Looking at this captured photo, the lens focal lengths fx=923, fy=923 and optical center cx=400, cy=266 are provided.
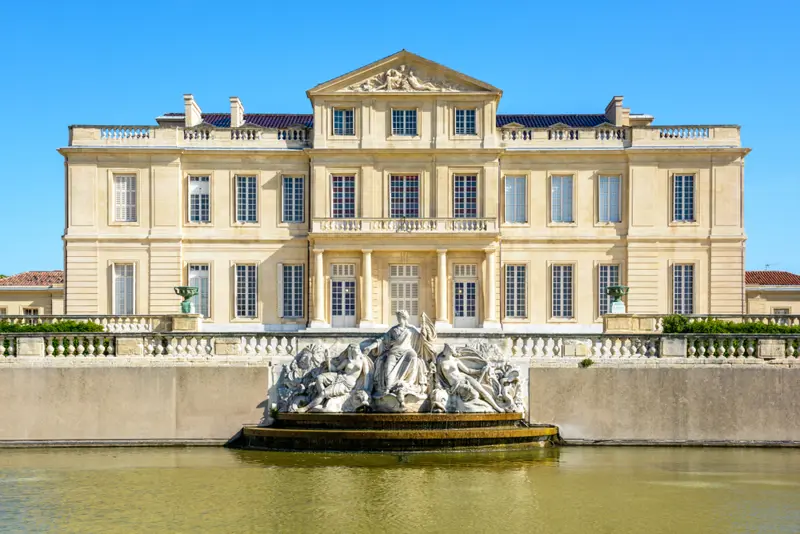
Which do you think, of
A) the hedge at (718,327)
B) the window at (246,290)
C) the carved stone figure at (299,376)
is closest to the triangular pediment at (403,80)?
the window at (246,290)

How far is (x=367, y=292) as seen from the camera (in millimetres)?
36156

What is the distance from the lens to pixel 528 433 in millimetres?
19578

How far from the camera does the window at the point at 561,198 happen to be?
122 ft

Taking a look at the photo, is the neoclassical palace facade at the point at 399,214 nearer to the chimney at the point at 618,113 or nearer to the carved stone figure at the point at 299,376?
the chimney at the point at 618,113

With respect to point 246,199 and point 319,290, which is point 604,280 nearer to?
point 319,290

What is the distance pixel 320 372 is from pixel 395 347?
1.78m

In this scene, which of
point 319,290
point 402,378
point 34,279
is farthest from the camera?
point 34,279

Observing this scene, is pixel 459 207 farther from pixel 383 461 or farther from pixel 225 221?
pixel 383 461

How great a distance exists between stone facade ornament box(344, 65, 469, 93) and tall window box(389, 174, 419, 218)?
3.50 meters

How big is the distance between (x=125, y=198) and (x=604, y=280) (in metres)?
19.4

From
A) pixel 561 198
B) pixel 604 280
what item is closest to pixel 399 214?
pixel 561 198

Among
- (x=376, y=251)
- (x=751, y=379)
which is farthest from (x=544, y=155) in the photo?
(x=751, y=379)

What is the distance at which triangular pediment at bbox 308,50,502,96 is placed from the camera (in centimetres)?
3644

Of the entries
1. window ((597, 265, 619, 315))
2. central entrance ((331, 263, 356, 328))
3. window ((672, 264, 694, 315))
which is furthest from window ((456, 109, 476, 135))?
window ((672, 264, 694, 315))
